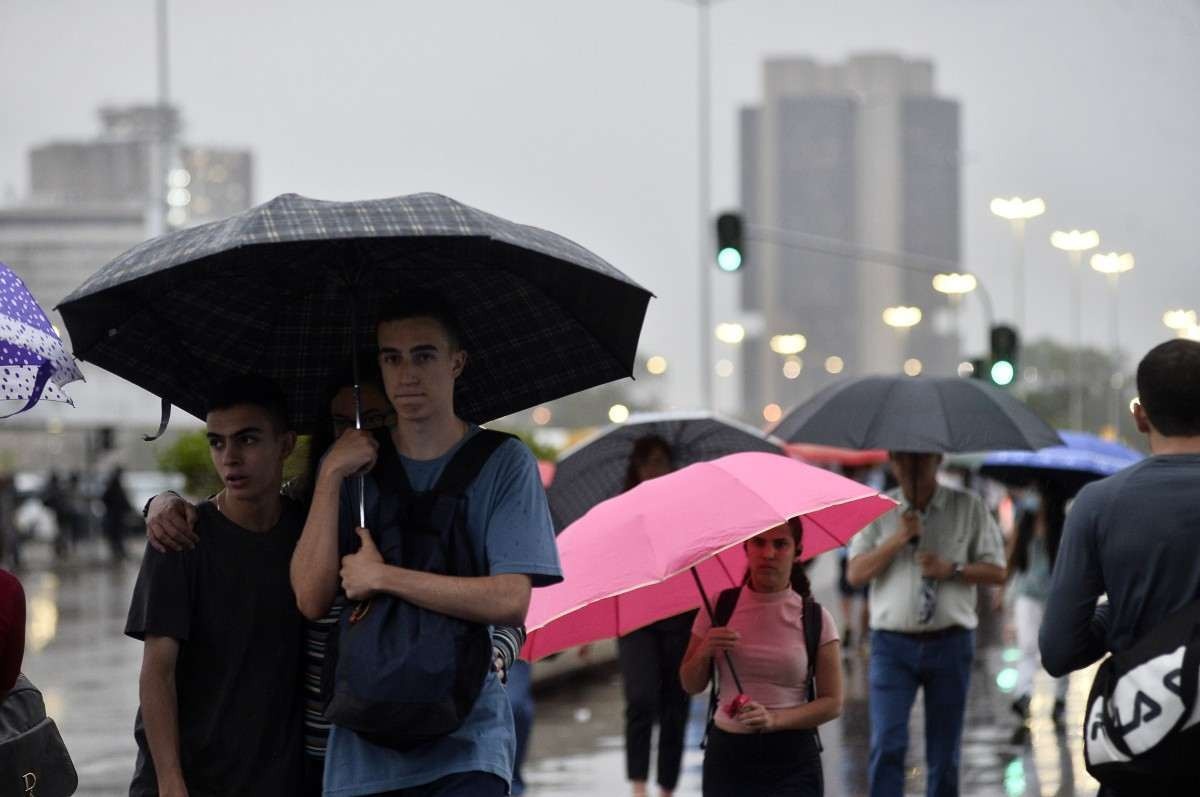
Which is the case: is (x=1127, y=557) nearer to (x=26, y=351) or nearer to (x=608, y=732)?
(x=26, y=351)

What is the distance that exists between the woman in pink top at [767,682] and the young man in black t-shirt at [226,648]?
1.99m

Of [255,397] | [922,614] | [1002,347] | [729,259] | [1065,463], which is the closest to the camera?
[255,397]

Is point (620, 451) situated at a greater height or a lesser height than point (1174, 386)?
lesser

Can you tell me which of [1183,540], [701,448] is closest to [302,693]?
[1183,540]

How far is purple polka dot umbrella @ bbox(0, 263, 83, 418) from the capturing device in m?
4.87

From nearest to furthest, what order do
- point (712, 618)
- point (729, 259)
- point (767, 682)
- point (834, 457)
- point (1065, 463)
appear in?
point (767, 682), point (712, 618), point (1065, 463), point (834, 457), point (729, 259)

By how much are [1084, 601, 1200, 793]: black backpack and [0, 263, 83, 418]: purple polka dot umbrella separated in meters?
2.66

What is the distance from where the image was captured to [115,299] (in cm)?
457

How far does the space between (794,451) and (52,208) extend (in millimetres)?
92462

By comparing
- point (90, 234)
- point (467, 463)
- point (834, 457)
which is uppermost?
point (467, 463)

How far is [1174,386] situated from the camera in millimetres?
4316

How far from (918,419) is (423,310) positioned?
174 inches

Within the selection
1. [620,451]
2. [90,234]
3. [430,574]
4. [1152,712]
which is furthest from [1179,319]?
[430,574]

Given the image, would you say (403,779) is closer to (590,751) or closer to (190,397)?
(190,397)
